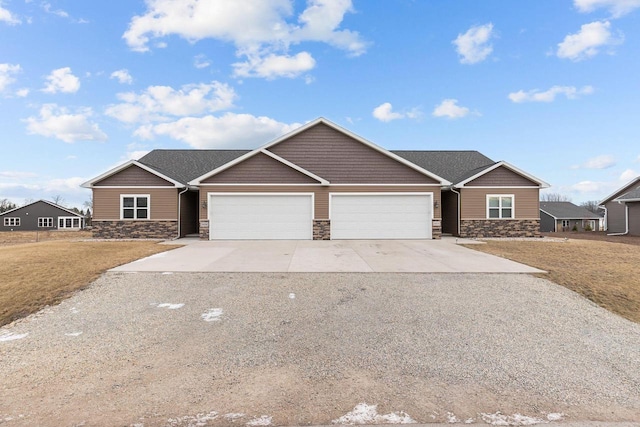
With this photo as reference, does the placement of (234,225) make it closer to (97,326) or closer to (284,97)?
(284,97)

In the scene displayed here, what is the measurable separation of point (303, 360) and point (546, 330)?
3622 mm

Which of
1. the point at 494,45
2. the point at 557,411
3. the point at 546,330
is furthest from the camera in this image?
the point at 494,45

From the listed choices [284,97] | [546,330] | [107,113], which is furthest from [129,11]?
[546,330]

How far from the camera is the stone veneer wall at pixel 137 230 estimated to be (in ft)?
55.5

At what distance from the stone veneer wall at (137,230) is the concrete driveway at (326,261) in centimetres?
604

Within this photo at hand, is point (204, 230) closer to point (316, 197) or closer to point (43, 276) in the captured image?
point (316, 197)

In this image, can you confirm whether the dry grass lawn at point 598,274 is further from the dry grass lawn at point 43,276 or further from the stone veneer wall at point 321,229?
the dry grass lawn at point 43,276

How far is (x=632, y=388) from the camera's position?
10.8 ft

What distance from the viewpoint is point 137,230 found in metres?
17.0

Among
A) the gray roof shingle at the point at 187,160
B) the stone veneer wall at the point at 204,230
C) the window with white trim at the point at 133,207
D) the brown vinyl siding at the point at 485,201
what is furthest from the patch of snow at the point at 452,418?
the gray roof shingle at the point at 187,160

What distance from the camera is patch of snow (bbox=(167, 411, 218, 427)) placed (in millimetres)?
2627

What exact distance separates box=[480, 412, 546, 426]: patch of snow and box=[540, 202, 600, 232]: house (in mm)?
50667

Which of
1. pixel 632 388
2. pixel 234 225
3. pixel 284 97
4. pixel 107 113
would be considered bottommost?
pixel 632 388

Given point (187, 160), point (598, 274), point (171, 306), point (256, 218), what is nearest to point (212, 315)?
point (171, 306)
